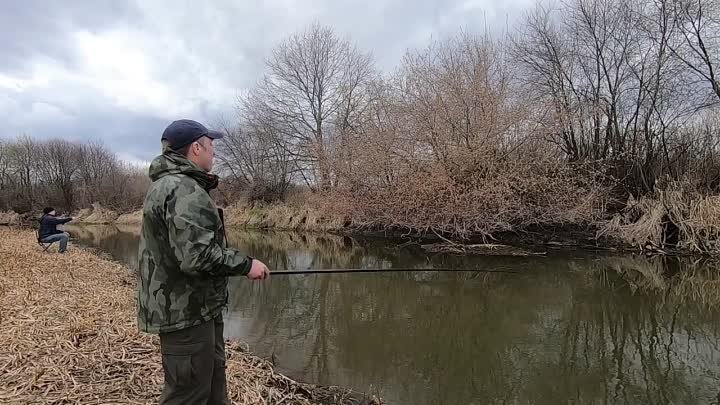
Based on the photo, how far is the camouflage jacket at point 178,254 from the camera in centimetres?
203

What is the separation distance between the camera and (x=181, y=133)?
7.36 feet

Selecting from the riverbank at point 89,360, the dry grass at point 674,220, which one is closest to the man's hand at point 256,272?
the riverbank at point 89,360

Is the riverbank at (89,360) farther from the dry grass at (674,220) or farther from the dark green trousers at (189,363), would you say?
the dry grass at (674,220)

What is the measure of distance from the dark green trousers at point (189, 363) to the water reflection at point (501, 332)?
8.08ft

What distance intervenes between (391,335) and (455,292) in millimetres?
2986

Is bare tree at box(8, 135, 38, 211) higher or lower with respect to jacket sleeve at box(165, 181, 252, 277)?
higher

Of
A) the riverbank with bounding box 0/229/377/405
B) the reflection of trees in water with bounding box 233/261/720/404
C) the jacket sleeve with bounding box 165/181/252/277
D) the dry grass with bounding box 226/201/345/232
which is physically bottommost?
the reflection of trees in water with bounding box 233/261/720/404

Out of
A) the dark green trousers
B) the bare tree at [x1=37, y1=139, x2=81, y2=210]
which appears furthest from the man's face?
the bare tree at [x1=37, y1=139, x2=81, y2=210]

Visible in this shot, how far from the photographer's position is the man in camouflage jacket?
2.04 meters

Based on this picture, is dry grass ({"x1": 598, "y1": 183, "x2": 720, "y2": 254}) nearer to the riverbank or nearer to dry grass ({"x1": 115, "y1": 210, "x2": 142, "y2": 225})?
the riverbank

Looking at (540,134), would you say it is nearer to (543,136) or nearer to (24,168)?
(543,136)

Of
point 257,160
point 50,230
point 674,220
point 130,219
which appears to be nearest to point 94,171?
point 130,219

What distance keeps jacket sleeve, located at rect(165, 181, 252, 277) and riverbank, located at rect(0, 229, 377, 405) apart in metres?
1.71

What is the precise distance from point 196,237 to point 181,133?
0.57m
